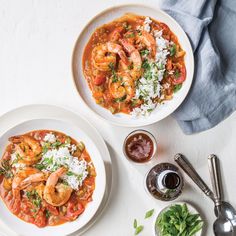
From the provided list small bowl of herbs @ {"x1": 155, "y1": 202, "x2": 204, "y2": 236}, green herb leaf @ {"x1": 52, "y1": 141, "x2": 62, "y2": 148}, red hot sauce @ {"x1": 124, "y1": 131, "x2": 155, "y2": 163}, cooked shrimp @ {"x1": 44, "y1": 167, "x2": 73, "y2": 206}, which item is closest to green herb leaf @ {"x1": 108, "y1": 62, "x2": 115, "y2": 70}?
red hot sauce @ {"x1": 124, "y1": 131, "x2": 155, "y2": 163}

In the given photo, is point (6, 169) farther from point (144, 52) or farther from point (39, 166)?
point (144, 52)

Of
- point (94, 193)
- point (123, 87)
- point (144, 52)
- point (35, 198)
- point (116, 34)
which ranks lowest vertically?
point (94, 193)

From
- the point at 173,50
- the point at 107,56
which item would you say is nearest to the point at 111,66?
the point at 107,56

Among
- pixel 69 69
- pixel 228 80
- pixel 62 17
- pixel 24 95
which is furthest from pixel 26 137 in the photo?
pixel 228 80

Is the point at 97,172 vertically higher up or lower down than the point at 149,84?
lower down

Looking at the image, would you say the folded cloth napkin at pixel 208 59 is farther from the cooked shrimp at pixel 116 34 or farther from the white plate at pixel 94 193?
the white plate at pixel 94 193

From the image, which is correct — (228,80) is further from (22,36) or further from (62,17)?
(22,36)
